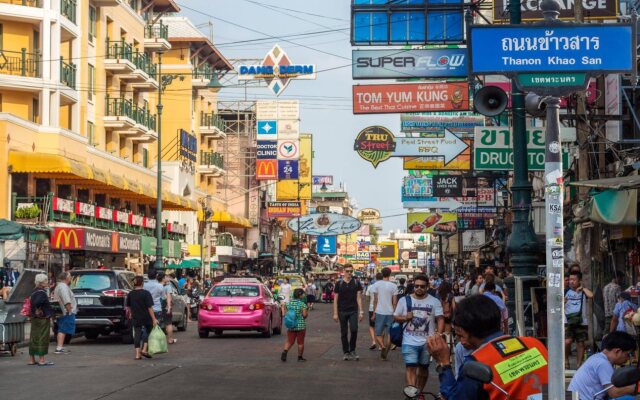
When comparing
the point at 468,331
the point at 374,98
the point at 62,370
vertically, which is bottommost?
the point at 62,370

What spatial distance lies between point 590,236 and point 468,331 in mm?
23520

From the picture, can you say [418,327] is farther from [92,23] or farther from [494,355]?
[92,23]

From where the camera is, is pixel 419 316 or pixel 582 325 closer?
pixel 419 316

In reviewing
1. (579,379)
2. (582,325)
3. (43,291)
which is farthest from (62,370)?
(579,379)

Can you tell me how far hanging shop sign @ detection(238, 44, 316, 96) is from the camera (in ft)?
204

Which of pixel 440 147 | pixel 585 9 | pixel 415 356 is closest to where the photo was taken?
pixel 415 356

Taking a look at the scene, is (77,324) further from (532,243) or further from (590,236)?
(532,243)

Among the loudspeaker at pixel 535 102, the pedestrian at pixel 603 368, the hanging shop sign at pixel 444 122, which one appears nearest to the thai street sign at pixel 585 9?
the loudspeaker at pixel 535 102

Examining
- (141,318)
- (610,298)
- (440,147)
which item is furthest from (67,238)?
(610,298)

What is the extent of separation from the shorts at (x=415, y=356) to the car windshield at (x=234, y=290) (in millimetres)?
13780

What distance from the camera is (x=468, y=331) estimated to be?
601cm

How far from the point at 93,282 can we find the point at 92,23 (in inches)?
1099

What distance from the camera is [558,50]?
357 inches

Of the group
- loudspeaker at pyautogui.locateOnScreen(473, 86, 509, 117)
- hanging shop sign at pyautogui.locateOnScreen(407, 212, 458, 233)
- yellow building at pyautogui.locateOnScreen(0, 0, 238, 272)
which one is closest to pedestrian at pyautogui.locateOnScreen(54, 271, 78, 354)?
loudspeaker at pyautogui.locateOnScreen(473, 86, 509, 117)
